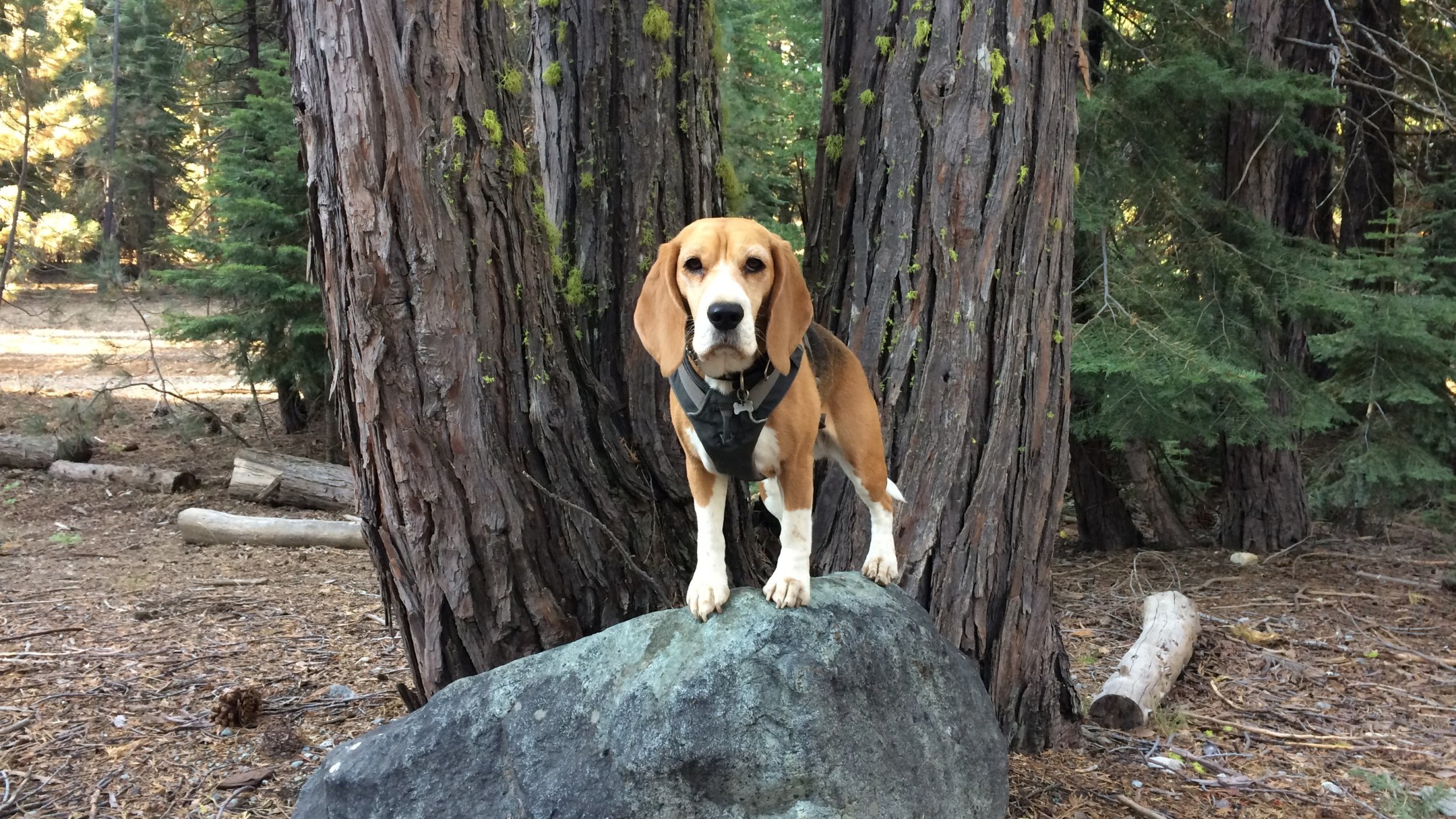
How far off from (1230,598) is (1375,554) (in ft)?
8.24

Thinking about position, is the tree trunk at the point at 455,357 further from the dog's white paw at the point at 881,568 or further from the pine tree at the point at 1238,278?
the pine tree at the point at 1238,278

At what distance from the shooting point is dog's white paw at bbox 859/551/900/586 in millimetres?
3500

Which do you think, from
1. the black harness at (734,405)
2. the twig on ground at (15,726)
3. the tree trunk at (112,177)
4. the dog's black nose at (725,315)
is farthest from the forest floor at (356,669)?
the tree trunk at (112,177)

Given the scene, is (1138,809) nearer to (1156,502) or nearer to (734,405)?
(734,405)

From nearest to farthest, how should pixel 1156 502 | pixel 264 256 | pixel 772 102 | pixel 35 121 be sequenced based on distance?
1. pixel 1156 502
2. pixel 264 256
3. pixel 772 102
4. pixel 35 121

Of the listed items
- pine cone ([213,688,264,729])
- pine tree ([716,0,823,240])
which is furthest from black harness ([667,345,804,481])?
pine tree ([716,0,823,240])

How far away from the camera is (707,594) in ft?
10.0

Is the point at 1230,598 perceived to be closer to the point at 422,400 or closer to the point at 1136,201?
the point at 1136,201

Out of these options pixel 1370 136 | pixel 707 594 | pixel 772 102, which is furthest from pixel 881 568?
pixel 772 102

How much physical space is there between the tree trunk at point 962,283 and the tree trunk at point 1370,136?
6825mm

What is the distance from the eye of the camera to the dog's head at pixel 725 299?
2506mm

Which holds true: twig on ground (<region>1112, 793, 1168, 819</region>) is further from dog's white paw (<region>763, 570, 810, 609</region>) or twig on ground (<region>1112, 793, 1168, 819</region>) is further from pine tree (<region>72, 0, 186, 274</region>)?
pine tree (<region>72, 0, 186, 274</region>)

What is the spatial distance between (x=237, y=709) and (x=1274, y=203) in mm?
9550

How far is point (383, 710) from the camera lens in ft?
16.9
